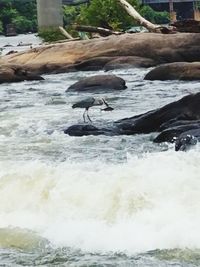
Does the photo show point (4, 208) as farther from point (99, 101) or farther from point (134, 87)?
point (134, 87)

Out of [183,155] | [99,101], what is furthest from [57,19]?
[183,155]

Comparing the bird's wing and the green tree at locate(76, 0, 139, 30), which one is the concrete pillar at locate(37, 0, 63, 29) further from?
the bird's wing

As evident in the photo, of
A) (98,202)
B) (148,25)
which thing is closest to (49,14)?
(148,25)

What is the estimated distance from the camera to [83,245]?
225 inches

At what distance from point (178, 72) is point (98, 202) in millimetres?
10298

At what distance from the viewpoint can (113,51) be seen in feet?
66.9

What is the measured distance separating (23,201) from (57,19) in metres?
29.8

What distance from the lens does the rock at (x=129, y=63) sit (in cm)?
1967

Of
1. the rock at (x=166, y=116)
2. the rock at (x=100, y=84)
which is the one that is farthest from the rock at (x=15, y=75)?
the rock at (x=166, y=116)

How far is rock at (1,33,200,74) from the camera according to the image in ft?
63.9

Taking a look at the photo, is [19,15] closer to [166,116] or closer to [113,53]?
[113,53]

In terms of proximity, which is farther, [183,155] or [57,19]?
[57,19]

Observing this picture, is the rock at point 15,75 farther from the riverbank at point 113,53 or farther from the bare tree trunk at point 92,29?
the bare tree trunk at point 92,29

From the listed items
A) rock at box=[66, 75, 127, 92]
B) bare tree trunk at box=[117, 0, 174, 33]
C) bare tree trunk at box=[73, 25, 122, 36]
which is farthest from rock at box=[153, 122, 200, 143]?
bare tree trunk at box=[73, 25, 122, 36]
